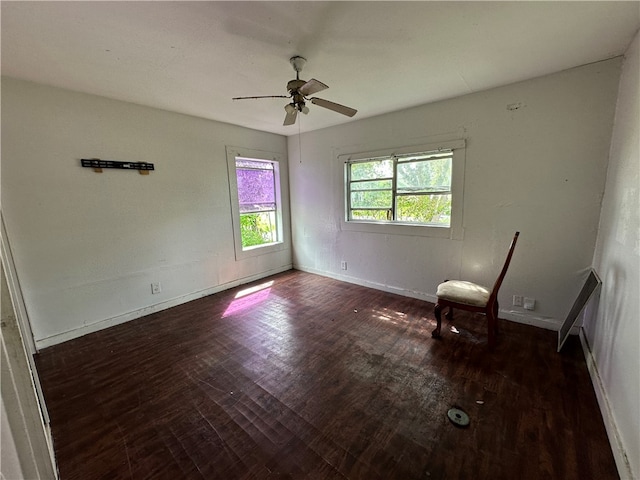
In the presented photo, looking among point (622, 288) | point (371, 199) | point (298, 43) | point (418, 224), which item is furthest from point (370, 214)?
point (622, 288)

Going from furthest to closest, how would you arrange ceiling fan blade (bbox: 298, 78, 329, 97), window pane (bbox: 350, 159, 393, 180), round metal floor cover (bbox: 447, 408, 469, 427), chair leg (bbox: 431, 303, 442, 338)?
window pane (bbox: 350, 159, 393, 180), chair leg (bbox: 431, 303, 442, 338), ceiling fan blade (bbox: 298, 78, 329, 97), round metal floor cover (bbox: 447, 408, 469, 427)

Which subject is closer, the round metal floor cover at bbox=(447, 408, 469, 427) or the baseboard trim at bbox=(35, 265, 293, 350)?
the round metal floor cover at bbox=(447, 408, 469, 427)

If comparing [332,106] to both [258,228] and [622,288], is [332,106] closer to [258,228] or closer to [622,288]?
[622,288]

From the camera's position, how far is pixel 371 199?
397cm

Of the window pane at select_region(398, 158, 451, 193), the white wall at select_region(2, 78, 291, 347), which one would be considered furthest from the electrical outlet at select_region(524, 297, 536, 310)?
the white wall at select_region(2, 78, 291, 347)

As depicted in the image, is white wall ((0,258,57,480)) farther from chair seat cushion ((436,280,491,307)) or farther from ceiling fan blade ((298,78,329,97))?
chair seat cushion ((436,280,491,307))

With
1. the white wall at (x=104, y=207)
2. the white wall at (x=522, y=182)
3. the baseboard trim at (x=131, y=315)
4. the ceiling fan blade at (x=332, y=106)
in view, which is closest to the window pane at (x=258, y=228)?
the white wall at (x=104, y=207)

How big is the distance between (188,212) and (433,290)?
135 inches

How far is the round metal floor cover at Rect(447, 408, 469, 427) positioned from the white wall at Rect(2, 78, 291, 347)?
3.37 metres

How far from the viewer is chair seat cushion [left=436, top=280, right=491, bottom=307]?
246cm

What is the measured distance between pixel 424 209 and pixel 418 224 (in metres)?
0.21

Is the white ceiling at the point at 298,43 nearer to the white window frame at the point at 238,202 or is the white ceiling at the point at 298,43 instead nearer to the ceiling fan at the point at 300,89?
the ceiling fan at the point at 300,89

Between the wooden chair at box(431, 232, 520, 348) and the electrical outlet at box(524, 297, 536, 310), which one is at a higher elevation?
the wooden chair at box(431, 232, 520, 348)

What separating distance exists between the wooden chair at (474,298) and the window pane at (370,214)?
1.41m
